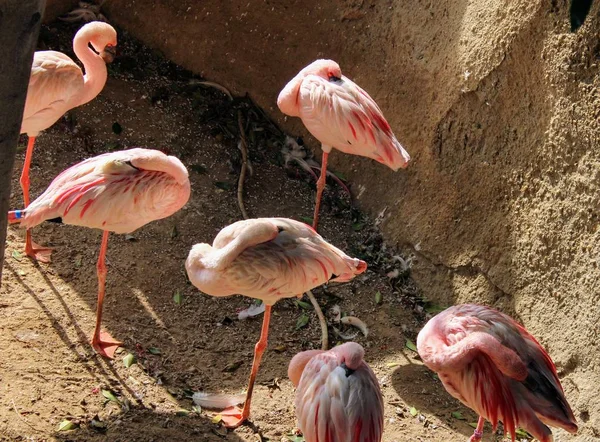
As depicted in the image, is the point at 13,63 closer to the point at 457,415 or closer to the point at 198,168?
the point at 457,415

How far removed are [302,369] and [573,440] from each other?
149 cm

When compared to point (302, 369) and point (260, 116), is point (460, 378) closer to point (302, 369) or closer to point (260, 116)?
point (302, 369)

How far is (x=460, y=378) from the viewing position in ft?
12.5

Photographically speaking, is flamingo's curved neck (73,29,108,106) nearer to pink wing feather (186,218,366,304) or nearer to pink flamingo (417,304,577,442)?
pink wing feather (186,218,366,304)

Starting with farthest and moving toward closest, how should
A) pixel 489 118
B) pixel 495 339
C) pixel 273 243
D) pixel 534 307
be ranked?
pixel 489 118 < pixel 534 307 < pixel 273 243 < pixel 495 339

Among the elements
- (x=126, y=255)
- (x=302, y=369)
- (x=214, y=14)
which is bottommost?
(x=126, y=255)

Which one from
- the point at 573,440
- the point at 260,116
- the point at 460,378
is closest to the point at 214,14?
the point at 260,116

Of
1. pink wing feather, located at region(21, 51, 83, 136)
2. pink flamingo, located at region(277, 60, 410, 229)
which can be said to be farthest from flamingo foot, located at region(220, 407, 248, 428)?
pink wing feather, located at region(21, 51, 83, 136)

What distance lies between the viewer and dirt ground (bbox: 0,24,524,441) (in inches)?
156

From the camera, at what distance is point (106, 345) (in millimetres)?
4301

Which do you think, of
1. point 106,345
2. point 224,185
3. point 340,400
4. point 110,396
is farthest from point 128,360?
point 224,185

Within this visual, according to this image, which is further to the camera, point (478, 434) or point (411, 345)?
point (411, 345)

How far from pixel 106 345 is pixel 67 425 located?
64cm

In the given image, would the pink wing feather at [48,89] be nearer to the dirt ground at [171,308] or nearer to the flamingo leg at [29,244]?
the flamingo leg at [29,244]
